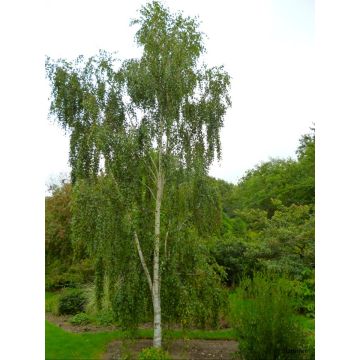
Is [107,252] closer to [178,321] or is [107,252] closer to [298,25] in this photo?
[178,321]

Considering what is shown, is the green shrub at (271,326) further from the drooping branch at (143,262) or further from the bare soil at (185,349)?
the drooping branch at (143,262)

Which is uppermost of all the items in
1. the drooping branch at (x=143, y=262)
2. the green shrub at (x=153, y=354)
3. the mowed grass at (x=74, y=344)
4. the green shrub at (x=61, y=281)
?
the drooping branch at (x=143, y=262)

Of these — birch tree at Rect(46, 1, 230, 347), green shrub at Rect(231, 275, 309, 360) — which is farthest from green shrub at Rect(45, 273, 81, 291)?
green shrub at Rect(231, 275, 309, 360)

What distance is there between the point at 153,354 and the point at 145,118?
2.17m

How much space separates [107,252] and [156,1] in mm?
2482

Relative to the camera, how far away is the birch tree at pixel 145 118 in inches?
143

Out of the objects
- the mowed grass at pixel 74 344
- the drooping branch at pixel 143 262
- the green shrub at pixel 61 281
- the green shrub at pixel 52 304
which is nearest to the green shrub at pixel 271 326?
the drooping branch at pixel 143 262

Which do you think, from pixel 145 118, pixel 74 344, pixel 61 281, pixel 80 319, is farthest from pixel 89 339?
pixel 145 118

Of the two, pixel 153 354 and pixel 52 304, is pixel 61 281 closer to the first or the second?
pixel 52 304

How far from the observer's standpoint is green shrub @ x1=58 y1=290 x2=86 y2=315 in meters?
5.01

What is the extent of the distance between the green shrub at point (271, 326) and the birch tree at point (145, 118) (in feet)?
3.02
